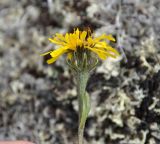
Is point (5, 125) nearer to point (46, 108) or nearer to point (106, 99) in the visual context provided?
point (46, 108)

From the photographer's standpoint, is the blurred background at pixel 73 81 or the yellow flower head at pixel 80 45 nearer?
the yellow flower head at pixel 80 45

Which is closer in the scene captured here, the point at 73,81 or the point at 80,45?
the point at 80,45

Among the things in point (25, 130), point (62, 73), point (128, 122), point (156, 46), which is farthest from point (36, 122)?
point (156, 46)

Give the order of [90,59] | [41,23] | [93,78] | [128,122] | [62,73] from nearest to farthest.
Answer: [90,59] → [128,122] → [93,78] → [62,73] → [41,23]

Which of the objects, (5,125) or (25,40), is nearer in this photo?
(5,125)

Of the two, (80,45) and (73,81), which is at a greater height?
(80,45)

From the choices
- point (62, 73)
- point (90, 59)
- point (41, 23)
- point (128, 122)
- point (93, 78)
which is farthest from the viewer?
point (41, 23)

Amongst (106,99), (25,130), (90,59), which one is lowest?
(25,130)

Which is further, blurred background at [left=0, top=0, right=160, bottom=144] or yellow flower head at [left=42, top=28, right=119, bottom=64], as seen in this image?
blurred background at [left=0, top=0, right=160, bottom=144]
